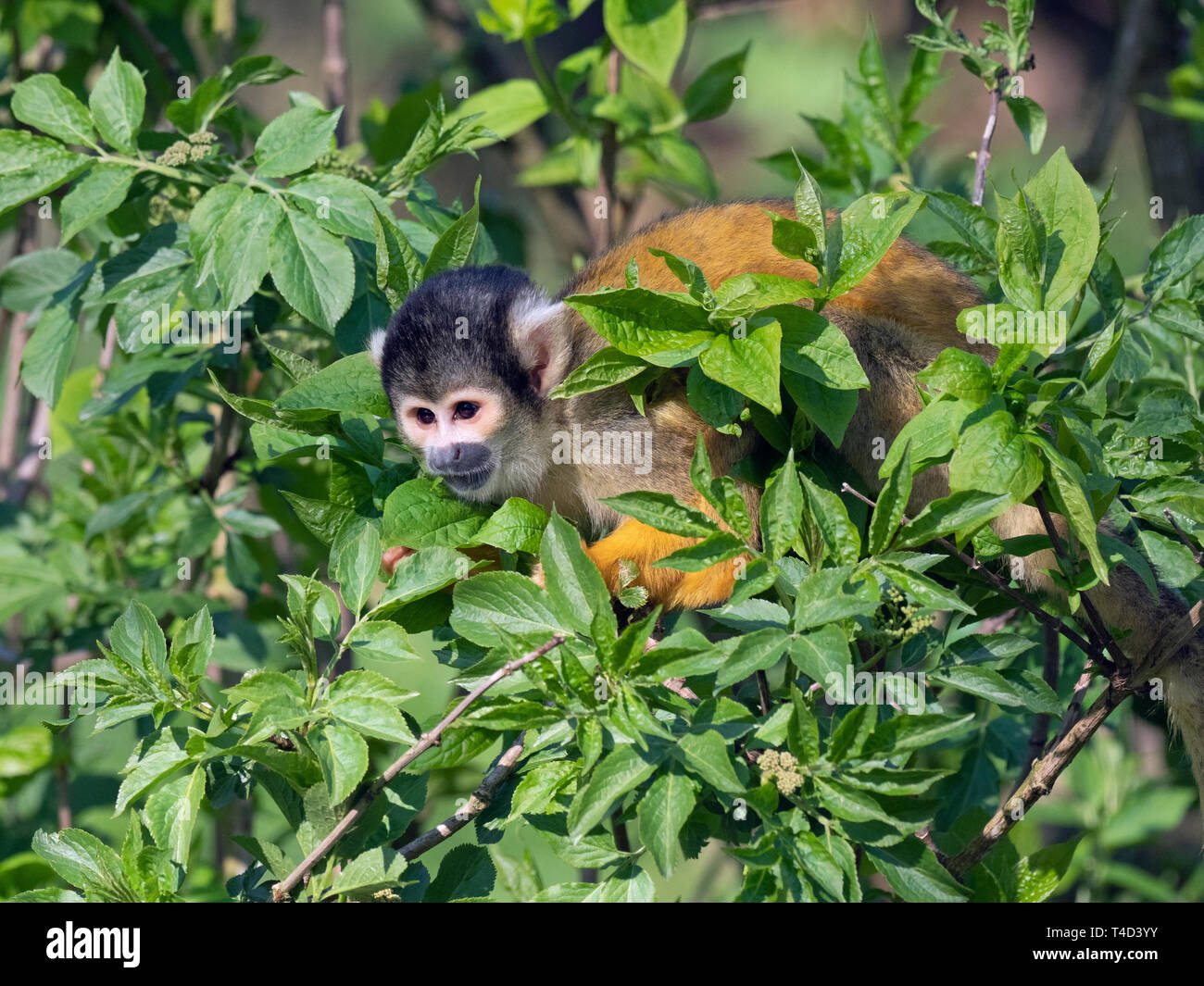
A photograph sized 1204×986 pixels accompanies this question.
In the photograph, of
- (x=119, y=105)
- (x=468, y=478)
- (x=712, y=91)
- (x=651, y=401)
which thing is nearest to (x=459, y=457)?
(x=468, y=478)

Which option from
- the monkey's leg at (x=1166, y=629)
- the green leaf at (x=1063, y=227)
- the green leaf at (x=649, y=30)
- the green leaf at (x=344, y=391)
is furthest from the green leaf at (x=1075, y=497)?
the green leaf at (x=649, y=30)

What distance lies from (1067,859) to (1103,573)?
2.39 feet

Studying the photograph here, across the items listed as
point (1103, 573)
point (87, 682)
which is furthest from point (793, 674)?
point (87, 682)

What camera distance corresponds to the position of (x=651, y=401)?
2.97m

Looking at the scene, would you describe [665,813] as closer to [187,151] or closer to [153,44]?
[187,151]

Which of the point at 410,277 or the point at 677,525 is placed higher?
the point at 410,277

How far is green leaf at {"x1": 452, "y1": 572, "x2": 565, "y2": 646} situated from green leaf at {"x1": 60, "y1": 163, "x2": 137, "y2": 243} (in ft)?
4.06

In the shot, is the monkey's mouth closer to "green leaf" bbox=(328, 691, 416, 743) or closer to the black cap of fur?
the black cap of fur

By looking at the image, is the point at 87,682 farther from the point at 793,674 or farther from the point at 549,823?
the point at 793,674

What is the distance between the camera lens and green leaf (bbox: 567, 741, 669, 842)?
155 cm

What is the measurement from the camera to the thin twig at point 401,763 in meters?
1.66

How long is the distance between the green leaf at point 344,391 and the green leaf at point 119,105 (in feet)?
2.33

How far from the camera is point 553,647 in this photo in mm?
1768
